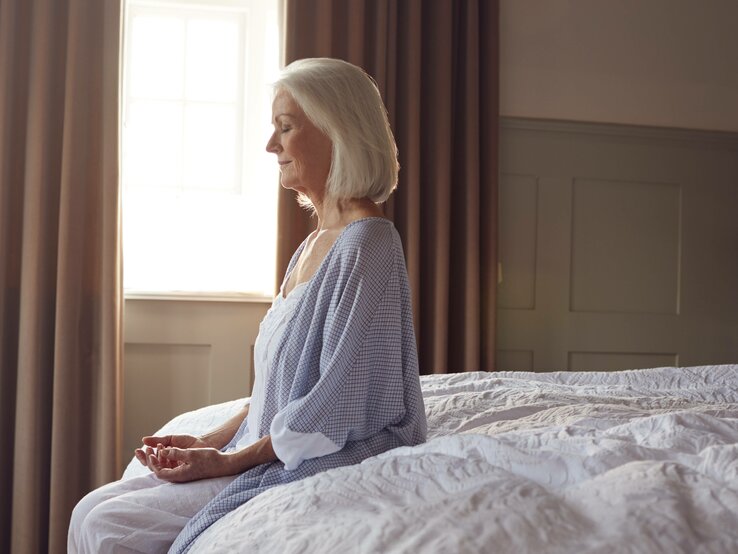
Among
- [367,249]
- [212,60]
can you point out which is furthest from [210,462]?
[212,60]

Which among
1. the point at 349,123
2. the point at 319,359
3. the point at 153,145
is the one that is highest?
the point at 153,145

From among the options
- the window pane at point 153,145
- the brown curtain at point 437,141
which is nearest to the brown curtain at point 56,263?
the window pane at point 153,145

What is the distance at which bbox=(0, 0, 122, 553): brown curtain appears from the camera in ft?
10.7

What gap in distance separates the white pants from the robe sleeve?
0.53 ft

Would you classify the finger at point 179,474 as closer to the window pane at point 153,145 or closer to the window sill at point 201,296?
the window sill at point 201,296

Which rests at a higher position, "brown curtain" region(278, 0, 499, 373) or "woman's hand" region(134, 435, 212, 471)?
"brown curtain" region(278, 0, 499, 373)

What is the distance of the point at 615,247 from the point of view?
4.15 m

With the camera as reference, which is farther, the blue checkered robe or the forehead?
the forehead

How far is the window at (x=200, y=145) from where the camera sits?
3705mm

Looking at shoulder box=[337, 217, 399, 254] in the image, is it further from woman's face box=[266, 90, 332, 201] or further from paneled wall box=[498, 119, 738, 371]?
paneled wall box=[498, 119, 738, 371]

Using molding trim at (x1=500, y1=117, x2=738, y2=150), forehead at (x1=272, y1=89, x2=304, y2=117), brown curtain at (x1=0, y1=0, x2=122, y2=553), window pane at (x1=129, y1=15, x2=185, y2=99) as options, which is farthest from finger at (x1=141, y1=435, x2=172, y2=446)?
molding trim at (x1=500, y1=117, x2=738, y2=150)

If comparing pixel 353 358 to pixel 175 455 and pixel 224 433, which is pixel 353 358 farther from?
pixel 224 433

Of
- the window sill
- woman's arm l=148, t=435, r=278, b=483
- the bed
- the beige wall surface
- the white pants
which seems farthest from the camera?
the beige wall surface

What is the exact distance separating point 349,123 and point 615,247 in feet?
9.66
